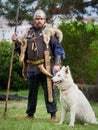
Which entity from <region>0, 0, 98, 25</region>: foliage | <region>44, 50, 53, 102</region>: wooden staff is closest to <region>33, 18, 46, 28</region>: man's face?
<region>44, 50, 53, 102</region>: wooden staff

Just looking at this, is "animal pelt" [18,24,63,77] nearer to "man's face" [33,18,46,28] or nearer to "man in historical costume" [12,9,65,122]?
"man in historical costume" [12,9,65,122]

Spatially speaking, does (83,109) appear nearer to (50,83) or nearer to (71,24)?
(50,83)

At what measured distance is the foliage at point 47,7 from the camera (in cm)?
1614

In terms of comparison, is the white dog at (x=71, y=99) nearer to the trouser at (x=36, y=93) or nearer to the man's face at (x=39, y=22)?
the trouser at (x=36, y=93)

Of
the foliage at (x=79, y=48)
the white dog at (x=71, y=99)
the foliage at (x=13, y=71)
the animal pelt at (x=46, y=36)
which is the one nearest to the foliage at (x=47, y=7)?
the foliage at (x=79, y=48)

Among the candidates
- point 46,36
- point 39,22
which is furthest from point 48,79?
point 39,22

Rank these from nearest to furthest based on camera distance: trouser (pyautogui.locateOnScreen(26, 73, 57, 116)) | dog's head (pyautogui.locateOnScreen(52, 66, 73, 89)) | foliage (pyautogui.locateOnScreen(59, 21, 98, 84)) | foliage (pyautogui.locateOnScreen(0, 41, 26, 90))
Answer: dog's head (pyautogui.locateOnScreen(52, 66, 73, 89)), trouser (pyautogui.locateOnScreen(26, 73, 57, 116)), foliage (pyautogui.locateOnScreen(59, 21, 98, 84)), foliage (pyautogui.locateOnScreen(0, 41, 26, 90))

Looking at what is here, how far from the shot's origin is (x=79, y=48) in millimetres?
18875

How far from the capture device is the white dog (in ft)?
31.0

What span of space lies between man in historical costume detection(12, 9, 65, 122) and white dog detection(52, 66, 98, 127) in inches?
Answer: 16.0

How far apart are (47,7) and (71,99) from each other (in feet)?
23.0

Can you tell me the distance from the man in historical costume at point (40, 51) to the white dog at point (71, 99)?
0.41 meters

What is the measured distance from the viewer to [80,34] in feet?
62.1

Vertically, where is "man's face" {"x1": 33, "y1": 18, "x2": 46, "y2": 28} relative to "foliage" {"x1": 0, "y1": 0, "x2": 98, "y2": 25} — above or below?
below
